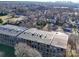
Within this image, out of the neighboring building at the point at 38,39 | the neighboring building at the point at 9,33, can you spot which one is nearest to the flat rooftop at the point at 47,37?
the neighboring building at the point at 38,39

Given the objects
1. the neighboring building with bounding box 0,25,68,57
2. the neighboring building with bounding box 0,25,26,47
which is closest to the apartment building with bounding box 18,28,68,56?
the neighboring building with bounding box 0,25,68,57

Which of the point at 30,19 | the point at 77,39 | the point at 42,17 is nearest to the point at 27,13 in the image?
the point at 30,19

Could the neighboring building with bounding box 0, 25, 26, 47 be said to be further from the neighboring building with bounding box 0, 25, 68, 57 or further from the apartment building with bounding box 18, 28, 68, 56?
the apartment building with bounding box 18, 28, 68, 56

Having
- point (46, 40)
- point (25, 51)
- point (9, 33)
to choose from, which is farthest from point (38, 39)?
point (9, 33)

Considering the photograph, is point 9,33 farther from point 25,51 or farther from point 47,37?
point 47,37

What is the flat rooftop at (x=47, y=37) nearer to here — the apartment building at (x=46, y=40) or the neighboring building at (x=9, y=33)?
the apartment building at (x=46, y=40)

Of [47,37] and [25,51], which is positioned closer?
[25,51]
